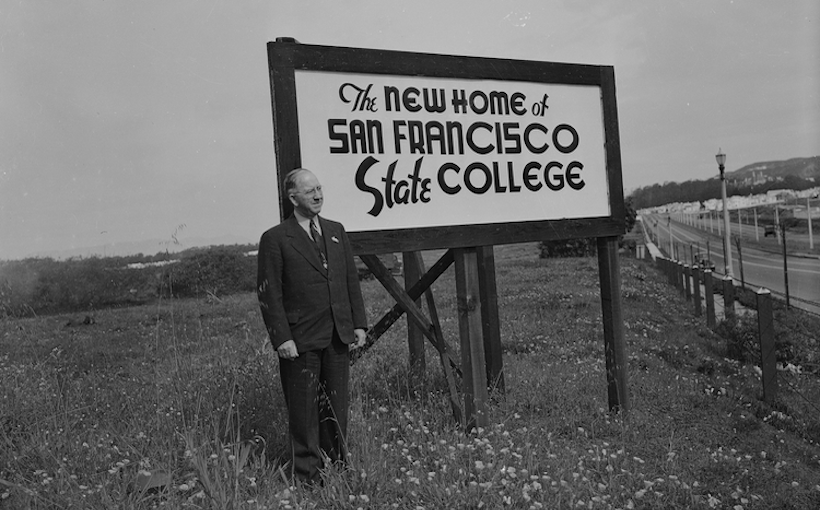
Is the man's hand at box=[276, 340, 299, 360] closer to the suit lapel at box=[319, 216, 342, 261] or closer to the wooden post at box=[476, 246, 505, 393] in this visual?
the suit lapel at box=[319, 216, 342, 261]

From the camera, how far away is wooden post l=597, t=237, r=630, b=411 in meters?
5.57

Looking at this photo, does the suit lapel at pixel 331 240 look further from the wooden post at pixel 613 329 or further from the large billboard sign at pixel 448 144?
the wooden post at pixel 613 329

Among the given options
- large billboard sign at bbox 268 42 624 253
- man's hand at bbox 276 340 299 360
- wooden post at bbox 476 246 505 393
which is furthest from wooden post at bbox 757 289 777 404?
man's hand at bbox 276 340 299 360

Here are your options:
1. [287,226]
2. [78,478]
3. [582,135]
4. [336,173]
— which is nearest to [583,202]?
[582,135]

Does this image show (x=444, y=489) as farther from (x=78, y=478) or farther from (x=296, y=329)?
(x=78, y=478)

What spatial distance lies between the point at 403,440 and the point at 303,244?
1.58 meters

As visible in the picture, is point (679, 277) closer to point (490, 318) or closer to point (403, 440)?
point (490, 318)

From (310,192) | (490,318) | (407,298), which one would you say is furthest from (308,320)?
(490,318)

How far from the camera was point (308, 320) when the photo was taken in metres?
3.81

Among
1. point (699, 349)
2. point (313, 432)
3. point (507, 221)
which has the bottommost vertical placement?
point (699, 349)

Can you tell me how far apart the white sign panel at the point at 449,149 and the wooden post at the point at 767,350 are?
2833mm

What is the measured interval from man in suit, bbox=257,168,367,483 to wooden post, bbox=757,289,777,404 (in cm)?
518

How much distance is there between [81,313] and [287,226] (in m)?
9.12

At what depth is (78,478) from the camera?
3.84 metres
